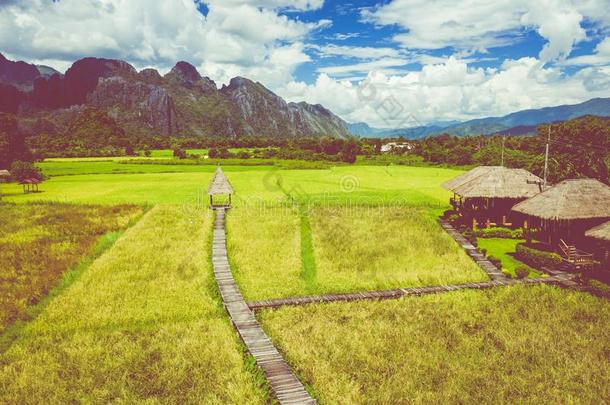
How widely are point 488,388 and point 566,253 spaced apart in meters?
13.5

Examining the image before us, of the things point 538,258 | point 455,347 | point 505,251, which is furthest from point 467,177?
point 455,347

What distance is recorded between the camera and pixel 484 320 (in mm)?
16016

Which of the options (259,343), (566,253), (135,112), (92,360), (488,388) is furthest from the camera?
(135,112)

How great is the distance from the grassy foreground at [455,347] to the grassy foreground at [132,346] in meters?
2.35

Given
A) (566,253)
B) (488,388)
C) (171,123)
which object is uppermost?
(171,123)

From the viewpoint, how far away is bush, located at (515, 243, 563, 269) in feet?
71.4

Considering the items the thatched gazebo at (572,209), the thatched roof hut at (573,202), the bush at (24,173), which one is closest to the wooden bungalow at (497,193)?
the thatched roof hut at (573,202)

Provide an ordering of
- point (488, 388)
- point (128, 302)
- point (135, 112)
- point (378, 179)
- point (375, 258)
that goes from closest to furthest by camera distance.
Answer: point (488, 388)
point (128, 302)
point (375, 258)
point (378, 179)
point (135, 112)

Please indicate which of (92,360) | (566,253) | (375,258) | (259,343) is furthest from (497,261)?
(92,360)

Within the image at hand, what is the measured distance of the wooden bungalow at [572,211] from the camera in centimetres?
2355

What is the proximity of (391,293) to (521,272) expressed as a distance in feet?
24.2

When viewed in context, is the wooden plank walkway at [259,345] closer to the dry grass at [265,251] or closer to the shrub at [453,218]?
the dry grass at [265,251]

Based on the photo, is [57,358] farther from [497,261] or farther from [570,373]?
[497,261]

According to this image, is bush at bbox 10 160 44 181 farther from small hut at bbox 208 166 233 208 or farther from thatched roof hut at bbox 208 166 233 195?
thatched roof hut at bbox 208 166 233 195
